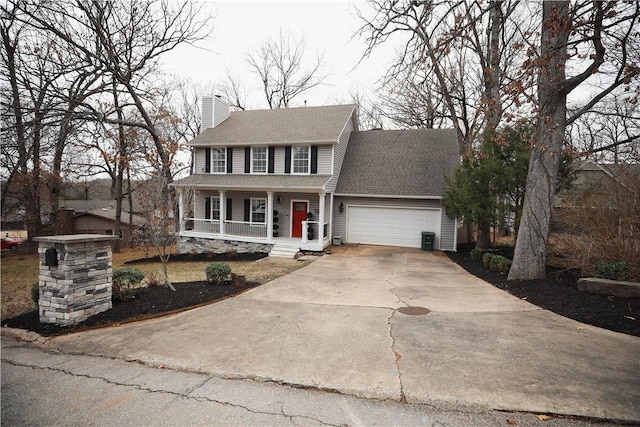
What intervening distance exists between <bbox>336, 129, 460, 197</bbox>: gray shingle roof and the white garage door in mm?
915

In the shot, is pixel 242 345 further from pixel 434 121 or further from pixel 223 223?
pixel 434 121

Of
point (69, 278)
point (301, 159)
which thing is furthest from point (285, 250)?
point (69, 278)

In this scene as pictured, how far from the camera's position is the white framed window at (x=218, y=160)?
16.6 metres

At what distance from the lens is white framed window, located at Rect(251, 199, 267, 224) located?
1584cm

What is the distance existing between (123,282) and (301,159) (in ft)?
32.6

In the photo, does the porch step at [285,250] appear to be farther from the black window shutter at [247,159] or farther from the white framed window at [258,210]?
the black window shutter at [247,159]

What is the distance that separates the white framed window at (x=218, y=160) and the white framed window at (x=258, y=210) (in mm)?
2493

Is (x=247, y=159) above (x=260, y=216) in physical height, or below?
above

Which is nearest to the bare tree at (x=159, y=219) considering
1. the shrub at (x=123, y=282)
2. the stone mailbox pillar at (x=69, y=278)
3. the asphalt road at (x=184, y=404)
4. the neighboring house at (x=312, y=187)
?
the shrub at (x=123, y=282)

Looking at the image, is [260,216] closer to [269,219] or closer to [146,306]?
[269,219]

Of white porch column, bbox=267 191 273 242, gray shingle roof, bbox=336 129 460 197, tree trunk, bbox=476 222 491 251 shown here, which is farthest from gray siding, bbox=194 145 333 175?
tree trunk, bbox=476 222 491 251

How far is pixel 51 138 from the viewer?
1408 cm

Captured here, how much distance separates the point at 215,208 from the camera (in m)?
16.7

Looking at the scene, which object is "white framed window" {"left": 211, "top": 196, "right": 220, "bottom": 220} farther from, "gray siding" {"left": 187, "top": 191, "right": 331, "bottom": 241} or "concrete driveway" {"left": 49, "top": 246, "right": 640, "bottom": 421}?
"concrete driveway" {"left": 49, "top": 246, "right": 640, "bottom": 421}
